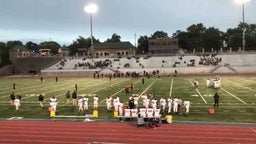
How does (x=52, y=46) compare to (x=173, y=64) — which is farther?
(x=52, y=46)

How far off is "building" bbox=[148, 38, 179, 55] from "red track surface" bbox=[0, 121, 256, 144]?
98.1 m

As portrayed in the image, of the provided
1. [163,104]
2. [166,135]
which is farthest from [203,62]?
[166,135]

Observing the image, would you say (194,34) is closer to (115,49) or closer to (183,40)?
(183,40)

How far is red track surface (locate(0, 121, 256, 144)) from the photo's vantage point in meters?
16.6

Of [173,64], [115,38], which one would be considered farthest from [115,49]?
[173,64]

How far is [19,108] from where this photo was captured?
90.6 feet

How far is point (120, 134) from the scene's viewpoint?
17.9 meters

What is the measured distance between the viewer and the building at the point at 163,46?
117375mm

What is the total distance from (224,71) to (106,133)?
2079 inches

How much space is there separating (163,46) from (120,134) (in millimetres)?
102453

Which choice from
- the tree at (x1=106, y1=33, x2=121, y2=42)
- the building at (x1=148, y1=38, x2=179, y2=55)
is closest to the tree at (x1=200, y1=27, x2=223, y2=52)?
the building at (x1=148, y1=38, x2=179, y2=55)

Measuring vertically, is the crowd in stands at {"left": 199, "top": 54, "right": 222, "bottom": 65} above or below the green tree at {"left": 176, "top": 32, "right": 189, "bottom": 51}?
below

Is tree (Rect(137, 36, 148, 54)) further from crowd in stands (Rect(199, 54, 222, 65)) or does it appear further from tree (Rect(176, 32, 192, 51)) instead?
crowd in stands (Rect(199, 54, 222, 65))

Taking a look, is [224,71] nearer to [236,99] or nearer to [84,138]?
[236,99]
